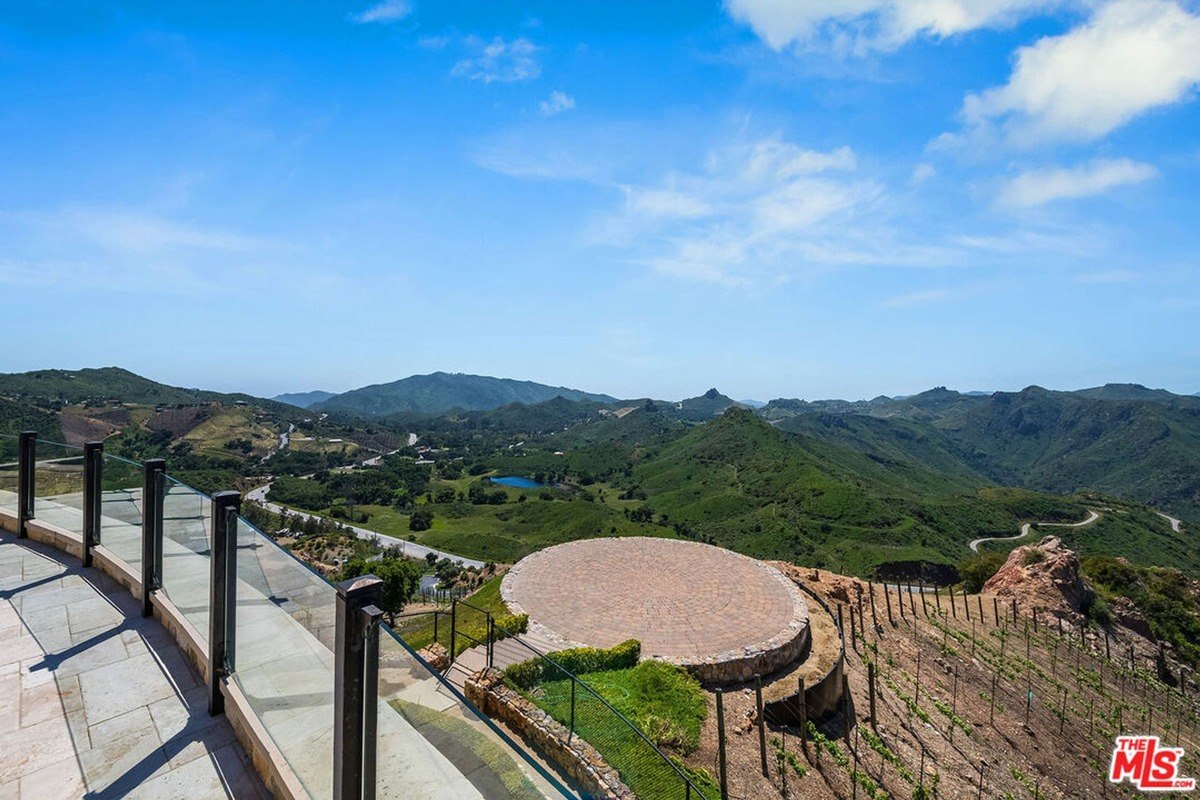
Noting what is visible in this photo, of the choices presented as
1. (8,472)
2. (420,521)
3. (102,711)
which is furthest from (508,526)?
(102,711)

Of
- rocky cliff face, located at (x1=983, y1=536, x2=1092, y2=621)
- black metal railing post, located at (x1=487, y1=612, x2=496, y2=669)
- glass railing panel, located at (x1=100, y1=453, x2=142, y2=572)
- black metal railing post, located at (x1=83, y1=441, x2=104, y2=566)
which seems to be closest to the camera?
glass railing panel, located at (x1=100, y1=453, x2=142, y2=572)

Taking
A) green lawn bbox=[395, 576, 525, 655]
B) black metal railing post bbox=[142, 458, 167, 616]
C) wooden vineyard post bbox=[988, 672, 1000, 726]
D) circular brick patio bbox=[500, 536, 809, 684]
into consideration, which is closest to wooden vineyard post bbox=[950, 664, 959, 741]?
wooden vineyard post bbox=[988, 672, 1000, 726]

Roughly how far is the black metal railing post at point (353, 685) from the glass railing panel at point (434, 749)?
0.25 feet

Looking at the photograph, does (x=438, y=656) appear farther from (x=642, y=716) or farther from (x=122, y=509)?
(x=122, y=509)

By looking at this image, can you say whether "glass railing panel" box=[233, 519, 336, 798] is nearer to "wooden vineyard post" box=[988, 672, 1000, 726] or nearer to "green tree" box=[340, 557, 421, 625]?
"wooden vineyard post" box=[988, 672, 1000, 726]

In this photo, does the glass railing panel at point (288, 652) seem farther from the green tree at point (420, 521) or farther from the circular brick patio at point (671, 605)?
the green tree at point (420, 521)

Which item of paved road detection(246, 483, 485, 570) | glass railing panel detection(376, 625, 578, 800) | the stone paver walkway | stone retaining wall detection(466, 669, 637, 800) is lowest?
paved road detection(246, 483, 485, 570)

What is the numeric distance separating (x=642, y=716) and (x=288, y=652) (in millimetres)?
8149

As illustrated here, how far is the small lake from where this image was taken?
112 metres

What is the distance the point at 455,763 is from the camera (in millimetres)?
3041

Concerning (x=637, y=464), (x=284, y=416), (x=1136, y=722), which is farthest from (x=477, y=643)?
(x=284, y=416)

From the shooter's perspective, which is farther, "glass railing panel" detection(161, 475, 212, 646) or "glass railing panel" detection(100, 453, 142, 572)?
"glass railing panel" detection(100, 453, 142, 572)

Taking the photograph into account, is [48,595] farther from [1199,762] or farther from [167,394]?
[167,394]

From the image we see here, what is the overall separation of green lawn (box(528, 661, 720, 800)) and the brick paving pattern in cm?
115
